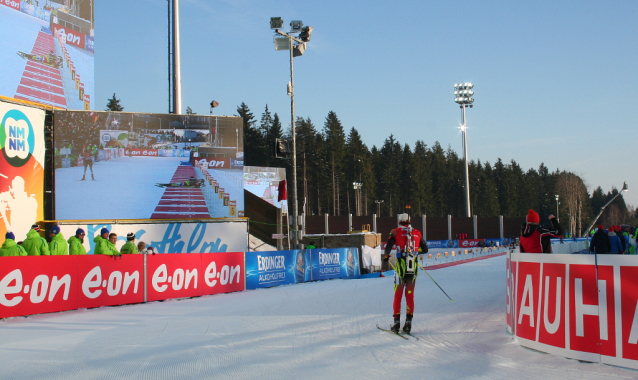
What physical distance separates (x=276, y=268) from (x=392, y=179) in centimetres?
8750

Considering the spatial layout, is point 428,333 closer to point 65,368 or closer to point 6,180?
point 65,368

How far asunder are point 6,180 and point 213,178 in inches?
303

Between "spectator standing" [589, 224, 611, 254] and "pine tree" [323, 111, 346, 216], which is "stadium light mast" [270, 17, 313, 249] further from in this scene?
"pine tree" [323, 111, 346, 216]

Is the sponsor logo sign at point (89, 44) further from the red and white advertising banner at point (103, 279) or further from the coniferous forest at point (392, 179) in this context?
the coniferous forest at point (392, 179)

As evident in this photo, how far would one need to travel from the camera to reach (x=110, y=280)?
40.4 feet

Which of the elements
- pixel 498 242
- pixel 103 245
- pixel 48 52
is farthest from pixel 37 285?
pixel 498 242

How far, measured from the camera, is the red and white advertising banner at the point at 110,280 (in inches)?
463

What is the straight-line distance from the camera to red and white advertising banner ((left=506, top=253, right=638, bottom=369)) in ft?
18.6

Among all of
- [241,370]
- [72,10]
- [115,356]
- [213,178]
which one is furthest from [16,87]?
[241,370]

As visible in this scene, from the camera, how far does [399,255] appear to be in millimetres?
8172

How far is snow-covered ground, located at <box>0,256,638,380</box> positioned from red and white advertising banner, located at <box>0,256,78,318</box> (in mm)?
313

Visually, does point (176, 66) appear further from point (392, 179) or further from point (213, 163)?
point (392, 179)

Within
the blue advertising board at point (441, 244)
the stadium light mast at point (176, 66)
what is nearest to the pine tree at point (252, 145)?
the blue advertising board at point (441, 244)

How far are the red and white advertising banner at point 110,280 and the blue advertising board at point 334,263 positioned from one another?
8735mm
